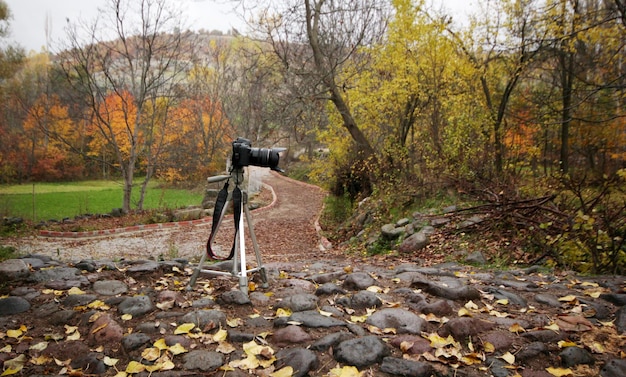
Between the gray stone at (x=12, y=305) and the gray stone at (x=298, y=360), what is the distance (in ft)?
6.57

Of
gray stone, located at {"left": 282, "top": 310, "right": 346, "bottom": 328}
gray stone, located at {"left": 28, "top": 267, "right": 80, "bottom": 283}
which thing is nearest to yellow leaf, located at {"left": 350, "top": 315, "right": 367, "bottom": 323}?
gray stone, located at {"left": 282, "top": 310, "right": 346, "bottom": 328}

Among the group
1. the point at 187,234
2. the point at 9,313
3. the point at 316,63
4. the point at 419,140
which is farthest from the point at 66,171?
the point at 9,313

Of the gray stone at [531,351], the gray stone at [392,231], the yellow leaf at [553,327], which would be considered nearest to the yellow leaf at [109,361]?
the gray stone at [531,351]

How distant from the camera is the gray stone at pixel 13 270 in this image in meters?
3.44

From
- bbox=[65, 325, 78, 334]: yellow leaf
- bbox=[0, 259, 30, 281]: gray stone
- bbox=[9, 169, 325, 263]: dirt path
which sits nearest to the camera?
bbox=[65, 325, 78, 334]: yellow leaf

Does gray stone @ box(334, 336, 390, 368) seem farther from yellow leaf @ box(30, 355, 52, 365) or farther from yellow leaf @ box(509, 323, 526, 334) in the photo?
yellow leaf @ box(30, 355, 52, 365)

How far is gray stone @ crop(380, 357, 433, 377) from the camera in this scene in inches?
84.7

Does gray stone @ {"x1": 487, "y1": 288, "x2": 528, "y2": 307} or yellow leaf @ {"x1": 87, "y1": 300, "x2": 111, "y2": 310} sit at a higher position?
yellow leaf @ {"x1": 87, "y1": 300, "x2": 111, "y2": 310}

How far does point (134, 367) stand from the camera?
221 centimetres

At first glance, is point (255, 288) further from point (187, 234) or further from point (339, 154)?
point (339, 154)

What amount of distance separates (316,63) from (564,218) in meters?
8.41

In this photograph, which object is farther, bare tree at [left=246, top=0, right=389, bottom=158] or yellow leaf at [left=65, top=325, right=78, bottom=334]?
bare tree at [left=246, top=0, right=389, bottom=158]

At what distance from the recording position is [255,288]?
353 cm

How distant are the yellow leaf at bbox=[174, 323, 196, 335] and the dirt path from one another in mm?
4381
